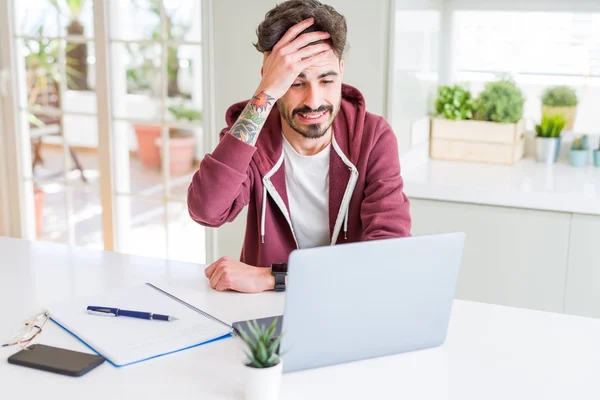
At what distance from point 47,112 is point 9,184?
0.43 meters

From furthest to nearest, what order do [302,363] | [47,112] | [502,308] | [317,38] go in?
[47,112], [317,38], [502,308], [302,363]

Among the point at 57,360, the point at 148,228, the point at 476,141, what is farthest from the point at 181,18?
the point at 57,360

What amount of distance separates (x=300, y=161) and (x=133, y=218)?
449 cm

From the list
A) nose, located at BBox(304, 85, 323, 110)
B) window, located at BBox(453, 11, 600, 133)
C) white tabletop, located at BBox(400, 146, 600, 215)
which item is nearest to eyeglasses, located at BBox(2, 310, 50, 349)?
nose, located at BBox(304, 85, 323, 110)

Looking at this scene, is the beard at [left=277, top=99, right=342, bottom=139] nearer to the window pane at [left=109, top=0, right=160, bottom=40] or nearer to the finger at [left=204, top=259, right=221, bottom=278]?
the finger at [left=204, top=259, right=221, bottom=278]

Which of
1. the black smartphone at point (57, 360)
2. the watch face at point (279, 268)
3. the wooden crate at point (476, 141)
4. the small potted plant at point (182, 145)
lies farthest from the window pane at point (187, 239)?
the black smartphone at point (57, 360)

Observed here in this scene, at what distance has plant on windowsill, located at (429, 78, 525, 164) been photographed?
3115 mm

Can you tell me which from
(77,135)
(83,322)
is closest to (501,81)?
(83,322)

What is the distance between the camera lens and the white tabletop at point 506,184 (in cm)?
264

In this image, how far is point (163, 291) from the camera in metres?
1.65

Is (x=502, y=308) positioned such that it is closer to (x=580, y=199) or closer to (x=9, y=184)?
(x=580, y=199)

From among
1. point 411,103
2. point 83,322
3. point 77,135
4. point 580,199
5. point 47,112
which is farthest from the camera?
point 77,135

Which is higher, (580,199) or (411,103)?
(411,103)

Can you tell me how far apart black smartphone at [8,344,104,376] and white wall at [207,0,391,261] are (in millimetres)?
1785
